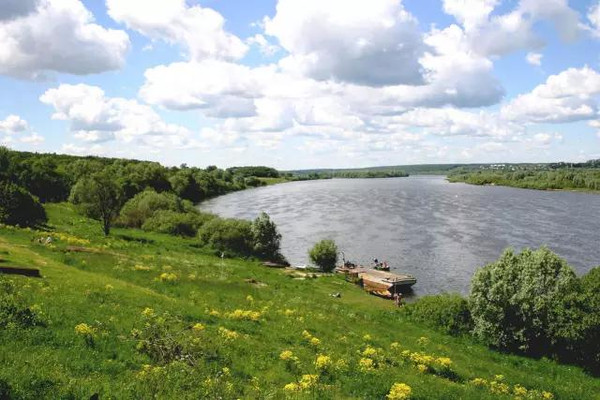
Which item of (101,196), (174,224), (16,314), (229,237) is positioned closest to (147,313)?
(16,314)

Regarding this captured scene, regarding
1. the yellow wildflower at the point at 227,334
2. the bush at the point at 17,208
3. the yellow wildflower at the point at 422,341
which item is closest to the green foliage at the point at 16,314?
the yellow wildflower at the point at 227,334

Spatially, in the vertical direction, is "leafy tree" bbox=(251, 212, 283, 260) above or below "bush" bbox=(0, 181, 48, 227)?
below

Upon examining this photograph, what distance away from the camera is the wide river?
268 feet

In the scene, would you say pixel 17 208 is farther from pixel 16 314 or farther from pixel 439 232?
pixel 439 232

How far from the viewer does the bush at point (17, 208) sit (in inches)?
2370

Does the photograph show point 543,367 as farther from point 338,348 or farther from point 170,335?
point 170,335

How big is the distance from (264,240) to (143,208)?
33.7 metres

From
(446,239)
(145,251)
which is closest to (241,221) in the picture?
(145,251)

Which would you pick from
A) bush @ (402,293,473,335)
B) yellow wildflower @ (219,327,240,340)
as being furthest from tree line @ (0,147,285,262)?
yellow wildflower @ (219,327,240,340)

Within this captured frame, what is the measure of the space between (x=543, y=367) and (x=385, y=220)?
322 ft

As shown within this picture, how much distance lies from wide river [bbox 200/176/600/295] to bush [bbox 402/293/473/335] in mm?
23686

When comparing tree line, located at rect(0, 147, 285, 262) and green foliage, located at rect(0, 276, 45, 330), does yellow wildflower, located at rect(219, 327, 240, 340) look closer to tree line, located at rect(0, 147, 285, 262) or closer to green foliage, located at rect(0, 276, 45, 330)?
green foliage, located at rect(0, 276, 45, 330)

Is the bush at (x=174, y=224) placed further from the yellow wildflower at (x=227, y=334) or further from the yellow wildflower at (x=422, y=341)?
the yellow wildflower at (x=227, y=334)

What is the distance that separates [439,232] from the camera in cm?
11138
